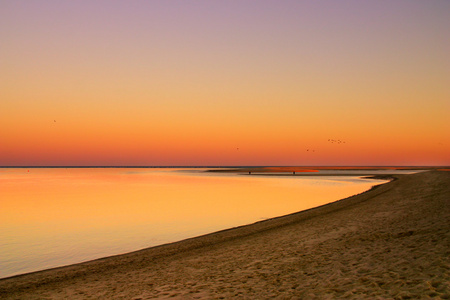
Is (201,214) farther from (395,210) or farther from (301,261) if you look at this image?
(301,261)

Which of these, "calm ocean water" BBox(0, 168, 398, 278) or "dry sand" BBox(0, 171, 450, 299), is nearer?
"dry sand" BBox(0, 171, 450, 299)

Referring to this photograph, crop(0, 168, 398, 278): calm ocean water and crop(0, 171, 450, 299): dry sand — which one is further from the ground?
crop(0, 171, 450, 299): dry sand

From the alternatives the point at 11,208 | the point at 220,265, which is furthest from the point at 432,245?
the point at 11,208

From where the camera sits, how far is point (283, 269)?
11.0 metres

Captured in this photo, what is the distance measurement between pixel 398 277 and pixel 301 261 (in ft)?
11.7

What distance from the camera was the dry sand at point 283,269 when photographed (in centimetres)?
871

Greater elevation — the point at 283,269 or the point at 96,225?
the point at 283,269

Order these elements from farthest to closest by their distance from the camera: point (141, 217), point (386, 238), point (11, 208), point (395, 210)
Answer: point (11, 208) < point (141, 217) < point (395, 210) < point (386, 238)

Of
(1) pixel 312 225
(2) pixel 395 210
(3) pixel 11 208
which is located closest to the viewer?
(1) pixel 312 225

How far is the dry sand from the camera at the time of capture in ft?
28.6

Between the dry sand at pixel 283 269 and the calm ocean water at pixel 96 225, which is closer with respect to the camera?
the dry sand at pixel 283 269

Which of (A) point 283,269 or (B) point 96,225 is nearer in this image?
(A) point 283,269

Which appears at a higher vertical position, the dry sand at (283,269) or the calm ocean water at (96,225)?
the dry sand at (283,269)

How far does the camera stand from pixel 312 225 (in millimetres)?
19359
